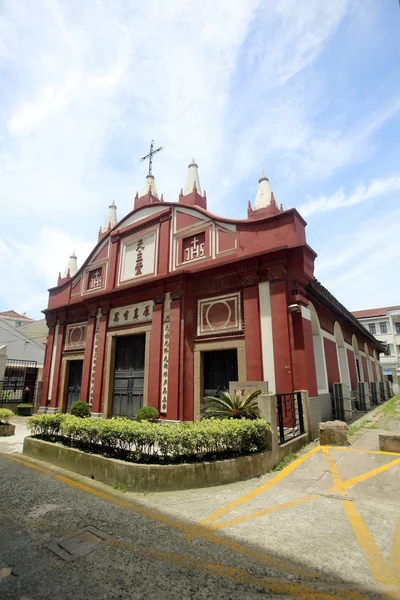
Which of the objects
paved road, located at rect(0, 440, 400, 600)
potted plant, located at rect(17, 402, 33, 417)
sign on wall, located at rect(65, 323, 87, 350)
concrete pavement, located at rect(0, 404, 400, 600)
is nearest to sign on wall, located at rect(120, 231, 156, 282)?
sign on wall, located at rect(65, 323, 87, 350)

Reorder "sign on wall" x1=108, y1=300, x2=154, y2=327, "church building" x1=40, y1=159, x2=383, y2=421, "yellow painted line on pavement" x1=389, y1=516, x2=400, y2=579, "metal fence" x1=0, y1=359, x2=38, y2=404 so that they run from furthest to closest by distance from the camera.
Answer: "metal fence" x1=0, y1=359, x2=38, y2=404
"sign on wall" x1=108, y1=300, x2=154, y2=327
"church building" x1=40, y1=159, x2=383, y2=421
"yellow painted line on pavement" x1=389, y1=516, x2=400, y2=579

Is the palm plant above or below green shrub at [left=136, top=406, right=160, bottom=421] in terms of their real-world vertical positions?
above

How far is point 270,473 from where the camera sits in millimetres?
6098

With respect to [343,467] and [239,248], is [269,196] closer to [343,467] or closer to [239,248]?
[239,248]

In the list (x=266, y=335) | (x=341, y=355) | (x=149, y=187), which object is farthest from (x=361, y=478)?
(x=149, y=187)

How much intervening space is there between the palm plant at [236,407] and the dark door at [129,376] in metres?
5.67

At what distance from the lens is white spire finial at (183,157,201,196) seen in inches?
566

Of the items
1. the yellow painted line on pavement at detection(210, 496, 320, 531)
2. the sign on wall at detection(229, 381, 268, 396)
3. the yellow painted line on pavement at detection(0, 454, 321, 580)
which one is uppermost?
the sign on wall at detection(229, 381, 268, 396)

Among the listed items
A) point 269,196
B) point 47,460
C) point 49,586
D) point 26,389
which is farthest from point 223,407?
point 26,389

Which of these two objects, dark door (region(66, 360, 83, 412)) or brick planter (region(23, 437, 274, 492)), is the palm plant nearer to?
brick planter (region(23, 437, 274, 492))

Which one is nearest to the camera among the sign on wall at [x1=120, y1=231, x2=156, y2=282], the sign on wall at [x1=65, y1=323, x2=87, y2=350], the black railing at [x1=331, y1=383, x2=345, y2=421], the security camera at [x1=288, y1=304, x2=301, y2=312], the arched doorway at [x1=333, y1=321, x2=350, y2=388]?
the security camera at [x1=288, y1=304, x2=301, y2=312]

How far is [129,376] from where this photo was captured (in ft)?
43.3

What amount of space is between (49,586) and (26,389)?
19.6m

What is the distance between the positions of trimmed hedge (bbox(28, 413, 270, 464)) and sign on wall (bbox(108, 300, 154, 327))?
6661 millimetres
